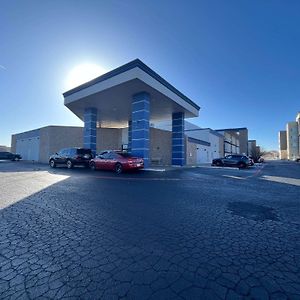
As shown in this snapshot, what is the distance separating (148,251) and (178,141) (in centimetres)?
1880

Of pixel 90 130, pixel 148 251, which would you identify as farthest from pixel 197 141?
pixel 148 251

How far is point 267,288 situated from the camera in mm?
2299

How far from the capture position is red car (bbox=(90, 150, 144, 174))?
14.1 m

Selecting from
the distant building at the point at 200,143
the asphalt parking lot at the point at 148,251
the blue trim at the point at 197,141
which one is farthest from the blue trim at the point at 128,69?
the distant building at the point at 200,143

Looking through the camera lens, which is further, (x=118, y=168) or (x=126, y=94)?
(x=126, y=94)

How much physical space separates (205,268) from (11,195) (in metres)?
6.83

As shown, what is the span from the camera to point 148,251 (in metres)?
3.14

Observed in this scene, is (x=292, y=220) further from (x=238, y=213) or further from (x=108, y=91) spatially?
(x=108, y=91)

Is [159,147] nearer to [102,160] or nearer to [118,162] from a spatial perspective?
[102,160]

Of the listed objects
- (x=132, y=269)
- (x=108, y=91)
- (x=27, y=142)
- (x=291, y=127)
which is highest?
(x=291, y=127)

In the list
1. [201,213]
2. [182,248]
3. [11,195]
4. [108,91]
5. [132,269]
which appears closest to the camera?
[132,269]

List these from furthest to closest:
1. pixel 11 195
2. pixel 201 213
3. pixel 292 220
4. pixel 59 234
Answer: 1. pixel 11 195
2. pixel 201 213
3. pixel 292 220
4. pixel 59 234

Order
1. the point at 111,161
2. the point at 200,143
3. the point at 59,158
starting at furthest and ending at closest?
the point at 200,143 < the point at 59,158 < the point at 111,161

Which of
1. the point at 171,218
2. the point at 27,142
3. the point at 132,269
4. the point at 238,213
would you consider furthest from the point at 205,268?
the point at 27,142
